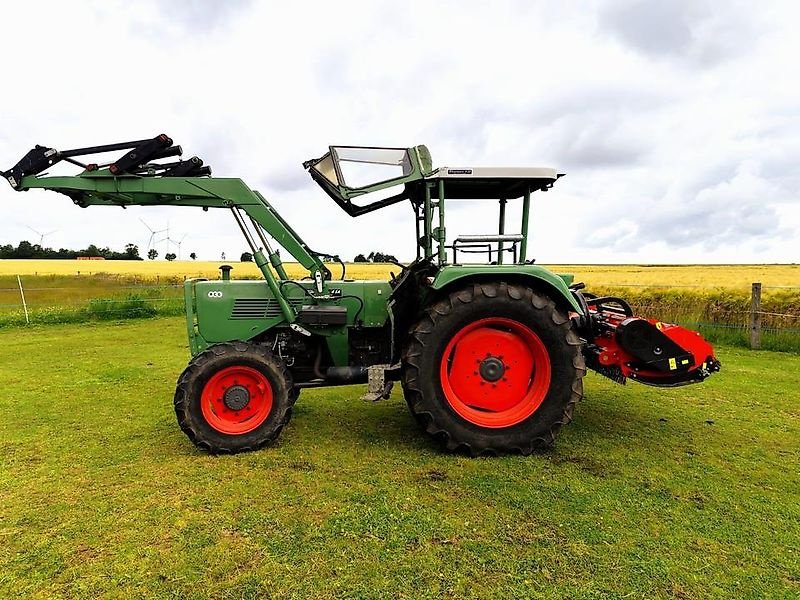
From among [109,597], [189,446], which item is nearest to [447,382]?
[189,446]

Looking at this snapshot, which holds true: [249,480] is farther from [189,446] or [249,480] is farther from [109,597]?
[109,597]

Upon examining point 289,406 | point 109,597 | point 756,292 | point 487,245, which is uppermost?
point 487,245

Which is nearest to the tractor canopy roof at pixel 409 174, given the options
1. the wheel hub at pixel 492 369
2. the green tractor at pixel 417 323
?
the green tractor at pixel 417 323

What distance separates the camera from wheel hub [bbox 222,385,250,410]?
14.1 ft

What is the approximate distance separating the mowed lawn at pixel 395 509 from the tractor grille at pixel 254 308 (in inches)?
43.5

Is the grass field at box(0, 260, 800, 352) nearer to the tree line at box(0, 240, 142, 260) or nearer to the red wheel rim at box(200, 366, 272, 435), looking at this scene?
the red wheel rim at box(200, 366, 272, 435)

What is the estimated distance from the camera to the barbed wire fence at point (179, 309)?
30.2ft

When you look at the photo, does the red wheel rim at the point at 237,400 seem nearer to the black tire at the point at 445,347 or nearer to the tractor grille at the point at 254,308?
the tractor grille at the point at 254,308

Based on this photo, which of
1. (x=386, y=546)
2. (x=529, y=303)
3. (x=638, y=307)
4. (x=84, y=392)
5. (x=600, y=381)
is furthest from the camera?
(x=638, y=307)

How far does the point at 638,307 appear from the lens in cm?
1141

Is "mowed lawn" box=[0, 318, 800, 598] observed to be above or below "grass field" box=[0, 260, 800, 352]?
below

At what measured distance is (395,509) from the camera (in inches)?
128

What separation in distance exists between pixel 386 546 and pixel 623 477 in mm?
1885

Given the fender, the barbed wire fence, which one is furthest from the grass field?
the fender
